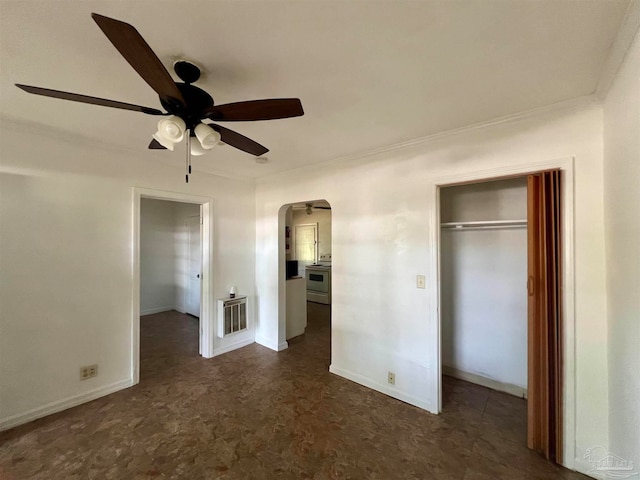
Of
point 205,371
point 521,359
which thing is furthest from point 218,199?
point 521,359

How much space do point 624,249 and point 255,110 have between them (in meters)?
2.03

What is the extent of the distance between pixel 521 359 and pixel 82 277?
174 inches

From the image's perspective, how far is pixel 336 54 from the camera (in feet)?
4.46

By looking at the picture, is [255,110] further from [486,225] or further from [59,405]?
[59,405]

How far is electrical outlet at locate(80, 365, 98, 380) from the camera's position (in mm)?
2547

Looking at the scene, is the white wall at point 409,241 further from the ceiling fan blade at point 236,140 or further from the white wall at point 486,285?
the ceiling fan blade at point 236,140

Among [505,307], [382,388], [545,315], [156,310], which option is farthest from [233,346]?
[545,315]

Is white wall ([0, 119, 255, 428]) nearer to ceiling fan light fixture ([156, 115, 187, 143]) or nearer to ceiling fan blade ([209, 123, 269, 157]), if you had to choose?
ceiling fan blade ([209, 123, 269, 157])

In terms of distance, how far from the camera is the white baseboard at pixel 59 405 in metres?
2.20

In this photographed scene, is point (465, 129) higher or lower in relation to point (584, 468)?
higher

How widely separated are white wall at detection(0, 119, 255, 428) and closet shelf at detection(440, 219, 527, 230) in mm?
3330

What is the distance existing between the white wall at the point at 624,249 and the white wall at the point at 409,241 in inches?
4.0

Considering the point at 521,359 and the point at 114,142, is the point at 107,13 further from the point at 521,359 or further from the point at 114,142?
the point at 521,359

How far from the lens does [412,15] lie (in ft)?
3.68
